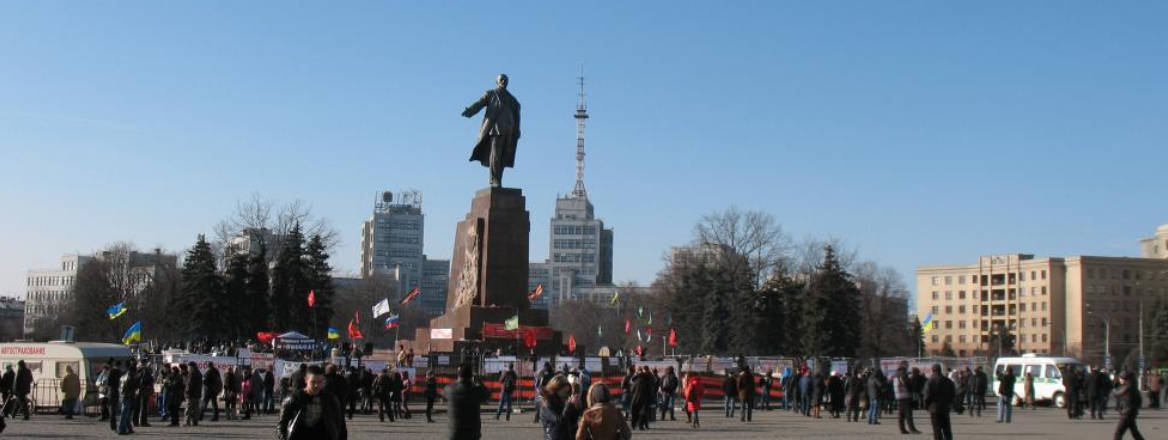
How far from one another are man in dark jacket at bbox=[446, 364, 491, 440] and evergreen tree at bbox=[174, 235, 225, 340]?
5475cm

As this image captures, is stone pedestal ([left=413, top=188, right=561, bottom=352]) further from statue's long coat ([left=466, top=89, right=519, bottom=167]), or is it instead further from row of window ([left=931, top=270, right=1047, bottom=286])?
row of window ([left=931, top=270, right=1047, bottom=286])

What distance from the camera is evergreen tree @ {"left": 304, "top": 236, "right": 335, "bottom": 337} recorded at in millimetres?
66438

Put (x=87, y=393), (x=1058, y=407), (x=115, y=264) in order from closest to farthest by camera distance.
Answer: (x=87, y=393) < (x=1058, y=407) < (x=115, y=264)

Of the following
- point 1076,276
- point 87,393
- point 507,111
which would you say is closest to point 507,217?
point 507,111

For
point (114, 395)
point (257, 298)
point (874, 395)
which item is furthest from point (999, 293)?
point (114, 395)

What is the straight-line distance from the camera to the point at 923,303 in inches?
5295

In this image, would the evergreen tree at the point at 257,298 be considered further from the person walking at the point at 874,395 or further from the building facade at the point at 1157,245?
the building facade at the point at 1157,245

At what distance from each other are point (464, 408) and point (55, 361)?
65.3 feet

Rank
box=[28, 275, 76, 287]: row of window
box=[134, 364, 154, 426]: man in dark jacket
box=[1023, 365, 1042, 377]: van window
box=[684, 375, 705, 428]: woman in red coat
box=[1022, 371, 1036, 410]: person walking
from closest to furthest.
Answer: box=[134, 364, 154, 426]: man in dark jacket < box=[684, 375, 705, 428]: woman in red coat < box=[1022, 371, 1036, 410]: person walking < box=[1023, 365, 1042, 377]: van window < box=[28, 275, 76, 287]: row of window

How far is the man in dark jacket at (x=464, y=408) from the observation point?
453 inches

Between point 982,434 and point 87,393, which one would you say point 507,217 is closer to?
point 87,393

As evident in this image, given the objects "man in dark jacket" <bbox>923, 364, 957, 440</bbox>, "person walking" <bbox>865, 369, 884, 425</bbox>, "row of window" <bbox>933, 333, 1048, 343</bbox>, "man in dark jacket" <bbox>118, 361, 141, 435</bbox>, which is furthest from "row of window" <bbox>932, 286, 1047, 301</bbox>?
"man in dark jacket" <bbox>118, 361, 141, 435</bbox>

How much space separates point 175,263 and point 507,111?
5756cm

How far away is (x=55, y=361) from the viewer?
28438 mm
